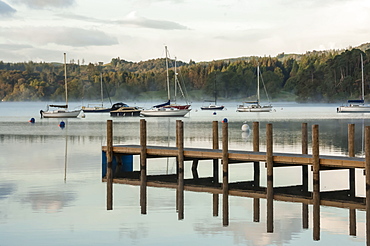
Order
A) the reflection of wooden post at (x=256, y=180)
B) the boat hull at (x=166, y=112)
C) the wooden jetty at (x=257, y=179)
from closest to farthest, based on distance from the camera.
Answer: the reflection of wooden post at (x=256, y=180)
the wooden jetty at (x=257, y=179)
the boat hull at (x=166, y=112)

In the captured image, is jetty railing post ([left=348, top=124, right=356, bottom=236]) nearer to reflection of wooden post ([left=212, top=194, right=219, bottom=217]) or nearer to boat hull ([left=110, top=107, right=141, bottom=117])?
reflection of wooden post ([left=212, top=194, right=219, bottom=217])

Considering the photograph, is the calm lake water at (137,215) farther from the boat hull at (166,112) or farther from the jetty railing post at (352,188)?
the boat hull at (166,112)

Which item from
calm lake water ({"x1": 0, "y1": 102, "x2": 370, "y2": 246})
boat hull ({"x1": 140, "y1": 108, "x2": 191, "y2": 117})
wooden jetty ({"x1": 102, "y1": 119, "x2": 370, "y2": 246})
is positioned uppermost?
boat hull ({"x1": 140, "y1": 108, "x2": 191, "y2": 117})

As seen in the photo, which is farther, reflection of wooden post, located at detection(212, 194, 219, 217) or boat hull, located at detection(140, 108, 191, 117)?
boat hull, located at detection(140, 108, 191, 117)

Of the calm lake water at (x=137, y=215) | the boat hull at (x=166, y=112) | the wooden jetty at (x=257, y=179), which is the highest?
the boat hull at (x=166, y=112)

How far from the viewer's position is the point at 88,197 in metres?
23.9

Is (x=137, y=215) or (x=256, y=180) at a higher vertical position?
(x=256, y=180)

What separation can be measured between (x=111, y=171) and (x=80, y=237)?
30.3ft

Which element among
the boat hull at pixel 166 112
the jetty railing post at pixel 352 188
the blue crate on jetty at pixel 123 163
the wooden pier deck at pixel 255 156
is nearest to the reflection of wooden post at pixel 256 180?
the wooden pier deck at pixel 255 156

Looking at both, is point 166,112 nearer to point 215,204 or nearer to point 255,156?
point 255,156

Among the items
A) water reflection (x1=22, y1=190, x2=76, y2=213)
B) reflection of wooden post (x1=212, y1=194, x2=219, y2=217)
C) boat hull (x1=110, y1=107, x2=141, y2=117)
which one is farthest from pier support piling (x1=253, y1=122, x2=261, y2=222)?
boat hull (x1=110, y1=107, x2=141, y2=117)

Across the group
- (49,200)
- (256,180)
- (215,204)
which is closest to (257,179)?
(256,180)

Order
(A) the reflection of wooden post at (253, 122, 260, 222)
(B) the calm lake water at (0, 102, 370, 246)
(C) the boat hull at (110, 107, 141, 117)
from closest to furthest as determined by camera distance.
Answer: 1. (B) the calm lake water at (0, 102, 370, 246)
2. (A) the reflection of wooden post at (253, 122, 260, 222)
3. (C) the boat hull at (110, 107, 141, 117)

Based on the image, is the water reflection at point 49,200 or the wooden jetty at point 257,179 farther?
the water reflection at point 49,200
